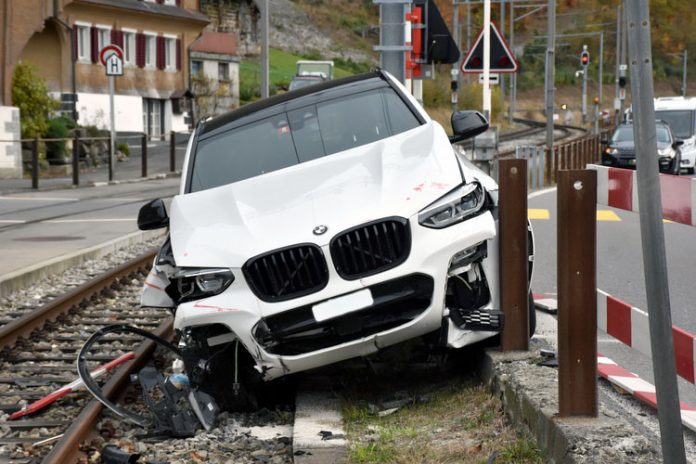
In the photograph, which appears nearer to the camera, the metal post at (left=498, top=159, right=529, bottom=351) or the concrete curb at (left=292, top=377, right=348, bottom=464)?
the concrete curb at (left=292, top=377, right=348, bottom=464)

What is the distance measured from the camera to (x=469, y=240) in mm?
6746

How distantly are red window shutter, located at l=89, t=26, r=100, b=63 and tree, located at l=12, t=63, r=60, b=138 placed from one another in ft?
46.2

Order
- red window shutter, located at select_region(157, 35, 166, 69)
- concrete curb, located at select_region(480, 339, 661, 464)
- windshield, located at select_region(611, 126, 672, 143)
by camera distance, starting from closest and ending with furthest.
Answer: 1. concrete curb, located at select_region(480, 339, 661, 464)
2. windshield, located at select_region(611, 126, 672, 143)
3. red window shutter, located at select_region(157, 35, 166, 69)

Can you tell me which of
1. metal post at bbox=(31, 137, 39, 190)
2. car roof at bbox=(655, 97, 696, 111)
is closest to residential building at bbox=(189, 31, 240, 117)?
car roof at bbox=(655, 97, 696, 111)

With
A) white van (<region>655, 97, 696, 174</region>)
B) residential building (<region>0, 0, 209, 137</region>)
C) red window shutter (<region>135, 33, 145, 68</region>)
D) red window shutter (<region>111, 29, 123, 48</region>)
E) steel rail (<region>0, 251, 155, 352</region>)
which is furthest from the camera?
red window shutter (<region>135, 33, 145, 68</region>)

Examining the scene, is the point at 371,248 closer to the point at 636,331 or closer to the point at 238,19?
the point at 636,331

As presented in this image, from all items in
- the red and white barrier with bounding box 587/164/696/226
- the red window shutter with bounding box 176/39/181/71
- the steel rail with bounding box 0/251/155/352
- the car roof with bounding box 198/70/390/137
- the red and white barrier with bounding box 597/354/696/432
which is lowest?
the steel rail with bounding box 0/251/155/352

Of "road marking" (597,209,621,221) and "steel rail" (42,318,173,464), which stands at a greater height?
"steel rail" (42,318,173,464)

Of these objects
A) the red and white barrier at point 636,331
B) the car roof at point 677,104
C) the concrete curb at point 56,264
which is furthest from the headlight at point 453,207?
the car roof at point 677,104

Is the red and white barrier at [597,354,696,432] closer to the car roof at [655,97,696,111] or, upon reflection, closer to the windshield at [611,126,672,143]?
the windshield at [611,126,672,143]

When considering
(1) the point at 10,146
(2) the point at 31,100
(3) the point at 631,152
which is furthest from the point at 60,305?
(2) the point at 31,100

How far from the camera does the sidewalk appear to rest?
31372 mm

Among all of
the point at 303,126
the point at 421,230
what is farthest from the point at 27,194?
the point at 421,230

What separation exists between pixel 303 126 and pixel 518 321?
6.66 ft
